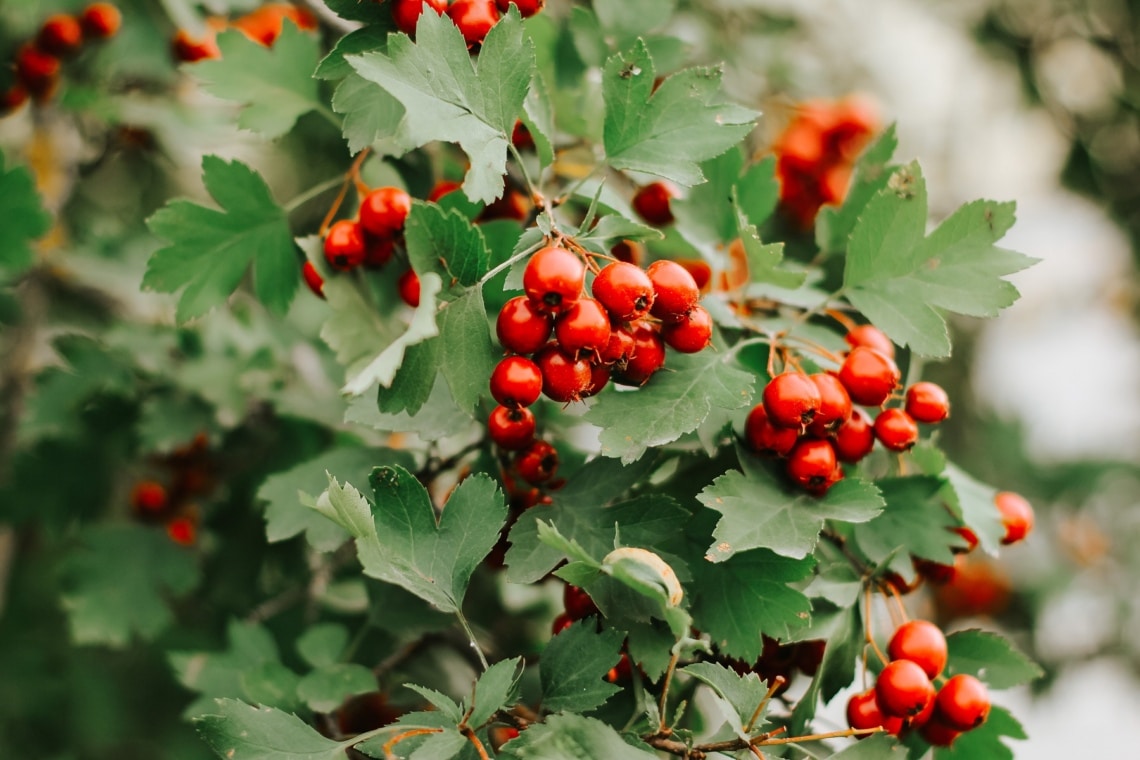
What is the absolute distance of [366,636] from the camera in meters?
1.48

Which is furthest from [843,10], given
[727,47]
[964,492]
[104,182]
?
[104,182]

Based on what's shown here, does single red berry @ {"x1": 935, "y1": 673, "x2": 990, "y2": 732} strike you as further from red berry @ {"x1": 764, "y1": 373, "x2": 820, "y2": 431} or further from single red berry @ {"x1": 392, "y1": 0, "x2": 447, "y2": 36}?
single red berry @ {"x1": 392, "y1": 0, "x2": 447, "y2": 36}

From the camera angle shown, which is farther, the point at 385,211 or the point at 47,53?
the point at 47,53

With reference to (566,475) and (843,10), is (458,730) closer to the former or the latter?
(566,475)

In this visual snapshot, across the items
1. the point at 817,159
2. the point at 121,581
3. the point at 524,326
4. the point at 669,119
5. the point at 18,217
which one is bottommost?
the point at 121,581

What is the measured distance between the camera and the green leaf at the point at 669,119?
108cm

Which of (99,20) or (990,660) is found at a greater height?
(99,20)

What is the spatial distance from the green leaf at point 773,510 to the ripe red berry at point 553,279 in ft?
0.92

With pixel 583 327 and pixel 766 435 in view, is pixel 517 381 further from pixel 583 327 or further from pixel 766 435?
pixel 766 435

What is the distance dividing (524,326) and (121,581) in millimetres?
1380

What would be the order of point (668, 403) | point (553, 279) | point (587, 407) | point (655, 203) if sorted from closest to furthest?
point (553, 279) → point (668, 403) → point (587, 407) → point (655, 203)

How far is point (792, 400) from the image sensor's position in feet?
3.33

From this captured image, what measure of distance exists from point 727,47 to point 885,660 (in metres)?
1.63

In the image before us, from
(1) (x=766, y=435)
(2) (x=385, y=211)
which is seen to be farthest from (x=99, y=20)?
(1) (x=766, y=435)
